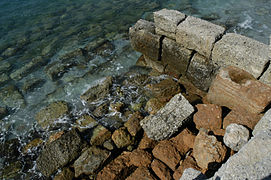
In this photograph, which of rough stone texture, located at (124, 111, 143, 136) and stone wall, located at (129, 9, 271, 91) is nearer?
stone wall, located at (129, 9, 271, 91)

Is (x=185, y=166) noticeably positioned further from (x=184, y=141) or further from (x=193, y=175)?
(x=193, y=175)

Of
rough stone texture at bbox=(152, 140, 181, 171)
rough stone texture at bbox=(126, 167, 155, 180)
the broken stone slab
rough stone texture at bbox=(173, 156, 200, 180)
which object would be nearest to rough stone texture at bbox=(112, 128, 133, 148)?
rough stone texture at bbox=(152, 140, 181, 171)

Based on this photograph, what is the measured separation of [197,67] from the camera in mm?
5258

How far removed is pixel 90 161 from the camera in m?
4.21

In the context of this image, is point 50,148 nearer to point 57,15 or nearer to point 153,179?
point 153,179

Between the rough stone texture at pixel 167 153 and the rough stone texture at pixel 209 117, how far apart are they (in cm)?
85

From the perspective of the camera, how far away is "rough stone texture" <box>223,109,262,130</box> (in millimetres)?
3878

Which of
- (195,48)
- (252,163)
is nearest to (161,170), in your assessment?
(252,163)

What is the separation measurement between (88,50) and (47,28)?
3845 millimetres

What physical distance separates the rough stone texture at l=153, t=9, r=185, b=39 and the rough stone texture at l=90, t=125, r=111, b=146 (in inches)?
132

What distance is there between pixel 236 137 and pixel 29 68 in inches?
321

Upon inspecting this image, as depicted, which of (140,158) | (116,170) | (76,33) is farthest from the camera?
(76,33)

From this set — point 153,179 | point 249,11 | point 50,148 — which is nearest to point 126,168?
point 153,179

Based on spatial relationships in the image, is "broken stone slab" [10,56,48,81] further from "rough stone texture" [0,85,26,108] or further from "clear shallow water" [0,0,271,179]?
"rough stone texture" [0,85,26,108]
